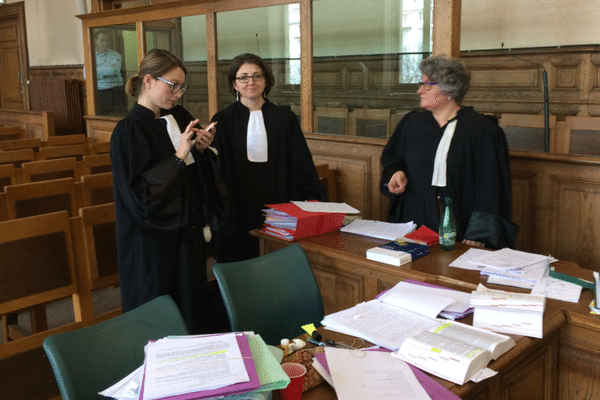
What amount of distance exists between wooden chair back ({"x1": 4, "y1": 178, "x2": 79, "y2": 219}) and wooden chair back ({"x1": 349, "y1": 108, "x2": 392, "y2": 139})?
2075 millimetres

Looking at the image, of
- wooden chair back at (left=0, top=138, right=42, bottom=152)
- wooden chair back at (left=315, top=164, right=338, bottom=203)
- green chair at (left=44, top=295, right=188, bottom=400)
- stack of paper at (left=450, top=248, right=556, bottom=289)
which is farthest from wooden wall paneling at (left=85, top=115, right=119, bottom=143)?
green chair at (left=44, top=295, right=188, bottom=400)

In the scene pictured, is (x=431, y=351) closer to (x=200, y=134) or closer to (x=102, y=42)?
(x=200, y=134)

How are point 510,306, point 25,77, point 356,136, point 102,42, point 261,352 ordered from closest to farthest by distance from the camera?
point 261,352, point 510,306, point 356,136, point 102,42, point 25,77

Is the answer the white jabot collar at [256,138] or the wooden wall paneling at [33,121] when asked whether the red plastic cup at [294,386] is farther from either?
the wooden wall paneling at [33,121]

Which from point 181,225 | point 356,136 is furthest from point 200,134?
point 356,136

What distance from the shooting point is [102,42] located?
717 centimetres

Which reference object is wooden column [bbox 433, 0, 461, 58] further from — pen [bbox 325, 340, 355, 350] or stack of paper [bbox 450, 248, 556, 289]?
pen [bbox 325, 340, 355, 350]

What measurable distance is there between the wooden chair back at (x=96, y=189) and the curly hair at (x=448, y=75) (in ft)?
7.53

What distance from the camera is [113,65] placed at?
711cm

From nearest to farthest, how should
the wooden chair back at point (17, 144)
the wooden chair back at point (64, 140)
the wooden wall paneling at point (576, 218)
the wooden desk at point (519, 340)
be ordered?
1. the wooden desk at point (519, 340)
2. the wooden wall paneling at point (576, 218)
3. the wooden chair back at point (17, 144)
4. the wooden chair back at point (64, 140)

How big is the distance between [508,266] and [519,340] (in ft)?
1.68

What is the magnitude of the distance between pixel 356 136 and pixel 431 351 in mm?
3150

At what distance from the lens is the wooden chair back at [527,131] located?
456cm

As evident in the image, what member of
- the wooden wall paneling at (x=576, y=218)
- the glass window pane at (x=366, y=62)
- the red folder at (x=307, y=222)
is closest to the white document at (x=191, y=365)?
the red folder at (x=307, y=222)
